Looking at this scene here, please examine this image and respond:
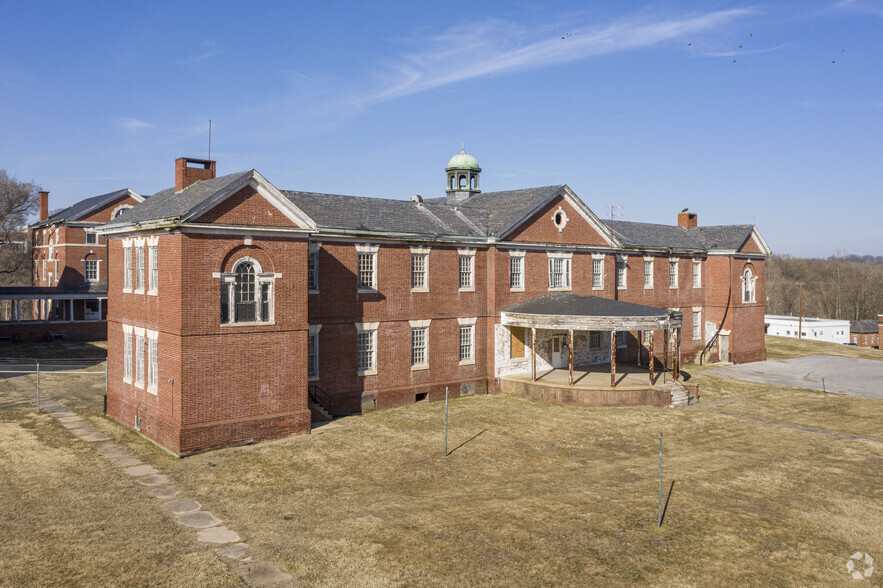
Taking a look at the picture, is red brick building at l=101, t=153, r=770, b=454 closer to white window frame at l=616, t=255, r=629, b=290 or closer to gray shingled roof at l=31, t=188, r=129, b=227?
white window frame at l=616, t=255, r=629, b=290

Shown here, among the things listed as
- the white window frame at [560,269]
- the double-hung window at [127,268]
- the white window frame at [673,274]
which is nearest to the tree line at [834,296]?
the white window frame at [673,274]

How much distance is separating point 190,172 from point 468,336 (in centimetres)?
1463

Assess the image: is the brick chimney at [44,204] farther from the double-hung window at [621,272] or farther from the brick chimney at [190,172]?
the double-hung window at [621,272]

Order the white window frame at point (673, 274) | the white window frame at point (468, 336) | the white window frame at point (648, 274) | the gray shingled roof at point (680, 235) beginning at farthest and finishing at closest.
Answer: the white window frame at point (673, 274) < the gray shingled roof at point (680, 235) < the white window frame at point (648, 274) < the white window frame at point (468, 336)

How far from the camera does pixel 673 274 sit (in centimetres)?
4328

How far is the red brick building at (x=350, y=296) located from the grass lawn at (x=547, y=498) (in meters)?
1.73

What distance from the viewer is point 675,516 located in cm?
1617

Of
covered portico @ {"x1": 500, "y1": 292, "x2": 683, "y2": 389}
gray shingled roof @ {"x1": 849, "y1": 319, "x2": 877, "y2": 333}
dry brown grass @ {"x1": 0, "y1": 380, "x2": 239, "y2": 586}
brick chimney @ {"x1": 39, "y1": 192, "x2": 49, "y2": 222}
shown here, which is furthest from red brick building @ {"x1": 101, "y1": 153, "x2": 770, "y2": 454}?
gray shingled roof @ {"x1": 849, "y1": 319, "x2": 877, "y2": 333}

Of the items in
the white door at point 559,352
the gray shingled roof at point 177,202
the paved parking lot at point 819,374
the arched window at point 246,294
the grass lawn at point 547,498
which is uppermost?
the gray shingled roof at point 177,202

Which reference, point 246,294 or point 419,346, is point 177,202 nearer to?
point 246,294

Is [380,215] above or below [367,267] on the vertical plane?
above

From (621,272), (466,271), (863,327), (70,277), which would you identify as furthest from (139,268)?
(863,327)

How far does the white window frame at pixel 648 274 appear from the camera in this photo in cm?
4122

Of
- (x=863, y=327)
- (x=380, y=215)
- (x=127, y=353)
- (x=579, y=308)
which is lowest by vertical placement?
(x=863, y=327)
